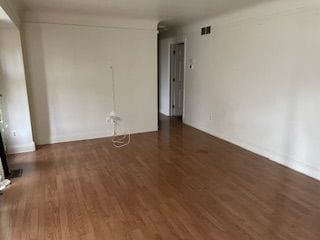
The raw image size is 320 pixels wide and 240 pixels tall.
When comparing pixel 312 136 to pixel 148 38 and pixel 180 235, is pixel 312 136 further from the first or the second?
pixel 148 38

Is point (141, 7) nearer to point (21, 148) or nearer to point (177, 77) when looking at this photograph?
point (21, 148)

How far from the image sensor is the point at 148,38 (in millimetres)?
5500

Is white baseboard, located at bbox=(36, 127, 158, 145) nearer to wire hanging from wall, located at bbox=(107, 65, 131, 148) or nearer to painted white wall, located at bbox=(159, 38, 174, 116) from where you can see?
wire hanging from wall, located at bbox=(107, 65, 131, 148)

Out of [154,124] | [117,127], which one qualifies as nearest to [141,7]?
[117,127]

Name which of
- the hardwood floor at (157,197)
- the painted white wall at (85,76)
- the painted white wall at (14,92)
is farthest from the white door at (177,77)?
the painted white wall at (14,92)

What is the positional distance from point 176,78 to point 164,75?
1.43ft

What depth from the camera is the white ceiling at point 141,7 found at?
12.5 feet

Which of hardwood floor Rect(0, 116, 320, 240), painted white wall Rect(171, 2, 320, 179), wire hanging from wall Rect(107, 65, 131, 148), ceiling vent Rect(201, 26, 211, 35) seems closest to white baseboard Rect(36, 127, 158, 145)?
wire hanging from wall Rect(107, 65, 131, 148)

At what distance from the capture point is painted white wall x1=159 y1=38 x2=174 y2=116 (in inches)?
286

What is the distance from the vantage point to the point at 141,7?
162 inches

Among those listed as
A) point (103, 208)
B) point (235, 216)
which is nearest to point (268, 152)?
point (235, 216)

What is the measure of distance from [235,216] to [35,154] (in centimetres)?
344

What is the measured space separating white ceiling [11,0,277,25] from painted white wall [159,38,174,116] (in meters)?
2.31

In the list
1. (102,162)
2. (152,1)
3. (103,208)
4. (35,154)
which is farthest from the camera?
(35,154)
